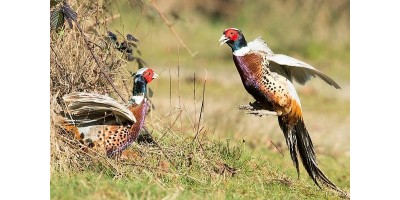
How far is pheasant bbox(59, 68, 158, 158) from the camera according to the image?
555cm

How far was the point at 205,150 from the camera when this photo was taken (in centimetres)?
607

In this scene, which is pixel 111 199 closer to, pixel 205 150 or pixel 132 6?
pixel 205 150

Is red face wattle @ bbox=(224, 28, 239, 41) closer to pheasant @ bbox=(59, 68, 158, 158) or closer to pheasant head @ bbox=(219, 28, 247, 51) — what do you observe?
pheasant head @ bbox=(219, 28, 247, 51)

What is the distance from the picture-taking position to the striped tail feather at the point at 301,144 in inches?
233

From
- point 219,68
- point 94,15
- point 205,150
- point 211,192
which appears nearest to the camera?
point 211,192

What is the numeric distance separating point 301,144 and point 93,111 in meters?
1.38

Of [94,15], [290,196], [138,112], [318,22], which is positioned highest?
[318,22]

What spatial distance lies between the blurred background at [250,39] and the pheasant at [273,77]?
1544 mm

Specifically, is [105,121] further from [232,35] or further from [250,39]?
[250,39]

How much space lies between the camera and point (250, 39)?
540 inches

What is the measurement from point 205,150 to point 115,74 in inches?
33.7

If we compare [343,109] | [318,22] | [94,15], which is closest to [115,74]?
[94,15]

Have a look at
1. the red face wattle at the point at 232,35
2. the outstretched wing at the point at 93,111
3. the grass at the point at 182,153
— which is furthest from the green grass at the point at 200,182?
the red face wattle at the point at 232,35

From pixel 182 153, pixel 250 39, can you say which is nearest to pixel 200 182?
pixel 182 153
